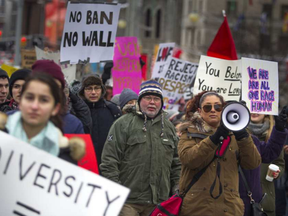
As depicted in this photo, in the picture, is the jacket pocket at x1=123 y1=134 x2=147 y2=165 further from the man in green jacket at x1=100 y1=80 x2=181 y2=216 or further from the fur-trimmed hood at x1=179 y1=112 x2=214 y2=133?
the fur-trimmed hood at x1=179 y1=112 x2=214 y2=133

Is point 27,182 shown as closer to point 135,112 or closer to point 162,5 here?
point 135,112

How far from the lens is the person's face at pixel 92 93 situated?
7.46 meters

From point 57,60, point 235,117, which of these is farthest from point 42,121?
point 57,60

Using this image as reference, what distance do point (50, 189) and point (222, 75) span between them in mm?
4667

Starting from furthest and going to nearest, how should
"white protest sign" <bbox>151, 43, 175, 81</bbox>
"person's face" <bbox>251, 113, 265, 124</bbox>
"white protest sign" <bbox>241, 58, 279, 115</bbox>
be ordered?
1. "white protest sign" <bbox>151, 43, 175, 81</bbox>
2. "person's face" <bbox>251, 113, 265, 124</bbox>
3. "white protest sign" <bbox>241, 58, 279, 115</bbox>

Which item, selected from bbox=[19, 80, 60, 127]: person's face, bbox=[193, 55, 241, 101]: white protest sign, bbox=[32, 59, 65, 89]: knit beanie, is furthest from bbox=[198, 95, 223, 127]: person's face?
bbox=[193, 55, 241, 101]: white protest sign

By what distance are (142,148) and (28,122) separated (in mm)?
2315

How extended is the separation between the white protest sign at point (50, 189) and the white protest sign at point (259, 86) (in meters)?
3.64

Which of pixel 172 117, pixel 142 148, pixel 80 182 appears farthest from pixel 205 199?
pixel 172 117

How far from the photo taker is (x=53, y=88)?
143 inches

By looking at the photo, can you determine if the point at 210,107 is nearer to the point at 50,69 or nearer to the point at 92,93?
the point at 50,69

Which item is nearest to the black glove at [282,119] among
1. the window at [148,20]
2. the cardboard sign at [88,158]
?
the cardboard sign at [88,158]

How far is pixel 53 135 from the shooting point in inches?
141

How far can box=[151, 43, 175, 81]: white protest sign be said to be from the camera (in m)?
10.8
